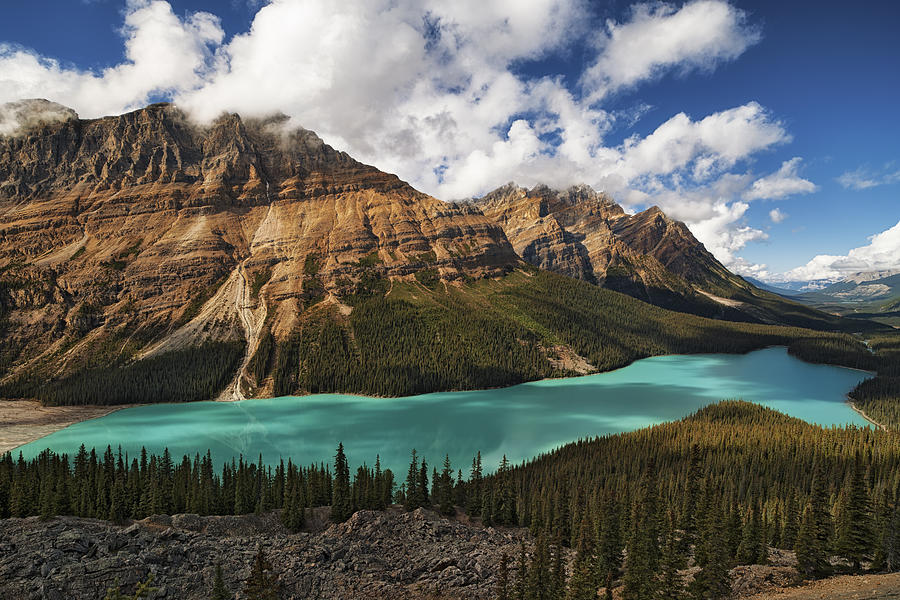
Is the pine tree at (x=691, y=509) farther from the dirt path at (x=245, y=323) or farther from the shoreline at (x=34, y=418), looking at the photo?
the dirt path at (x=245, y=323)

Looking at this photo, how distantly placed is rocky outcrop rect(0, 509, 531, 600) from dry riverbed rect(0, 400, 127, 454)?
73.0 meters

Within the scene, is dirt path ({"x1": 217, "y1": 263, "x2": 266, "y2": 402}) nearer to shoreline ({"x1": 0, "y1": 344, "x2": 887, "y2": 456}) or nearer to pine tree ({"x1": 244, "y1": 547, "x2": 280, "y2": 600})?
shoreline ({"x1": 0, "y1": 344, "x2": 887, "y2": 456})

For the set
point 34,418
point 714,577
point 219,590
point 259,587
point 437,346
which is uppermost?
point 437,346

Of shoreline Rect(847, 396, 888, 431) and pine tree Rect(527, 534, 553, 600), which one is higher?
pine tree Rect(527, 534, 553, 600)

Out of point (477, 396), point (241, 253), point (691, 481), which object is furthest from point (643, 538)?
point (241, 253)

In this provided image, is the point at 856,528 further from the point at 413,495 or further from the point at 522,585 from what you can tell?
the point at 413,495

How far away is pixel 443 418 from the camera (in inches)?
3979

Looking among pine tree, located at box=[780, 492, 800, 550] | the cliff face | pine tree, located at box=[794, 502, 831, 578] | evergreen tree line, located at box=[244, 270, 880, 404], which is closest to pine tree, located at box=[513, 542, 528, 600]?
pine tree, located at box=[794, 502, 831, 578]

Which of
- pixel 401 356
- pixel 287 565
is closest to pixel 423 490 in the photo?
pixel 287 565

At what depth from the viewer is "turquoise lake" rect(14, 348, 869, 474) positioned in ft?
261

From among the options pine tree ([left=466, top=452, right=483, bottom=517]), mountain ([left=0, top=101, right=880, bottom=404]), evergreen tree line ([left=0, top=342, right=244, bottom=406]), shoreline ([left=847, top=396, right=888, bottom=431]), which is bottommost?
shoreline ([left=847, top=396, right=888, bottom=431])

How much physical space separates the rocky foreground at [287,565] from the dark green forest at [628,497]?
294 centimetres

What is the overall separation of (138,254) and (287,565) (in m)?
178

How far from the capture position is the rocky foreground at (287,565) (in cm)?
2498
